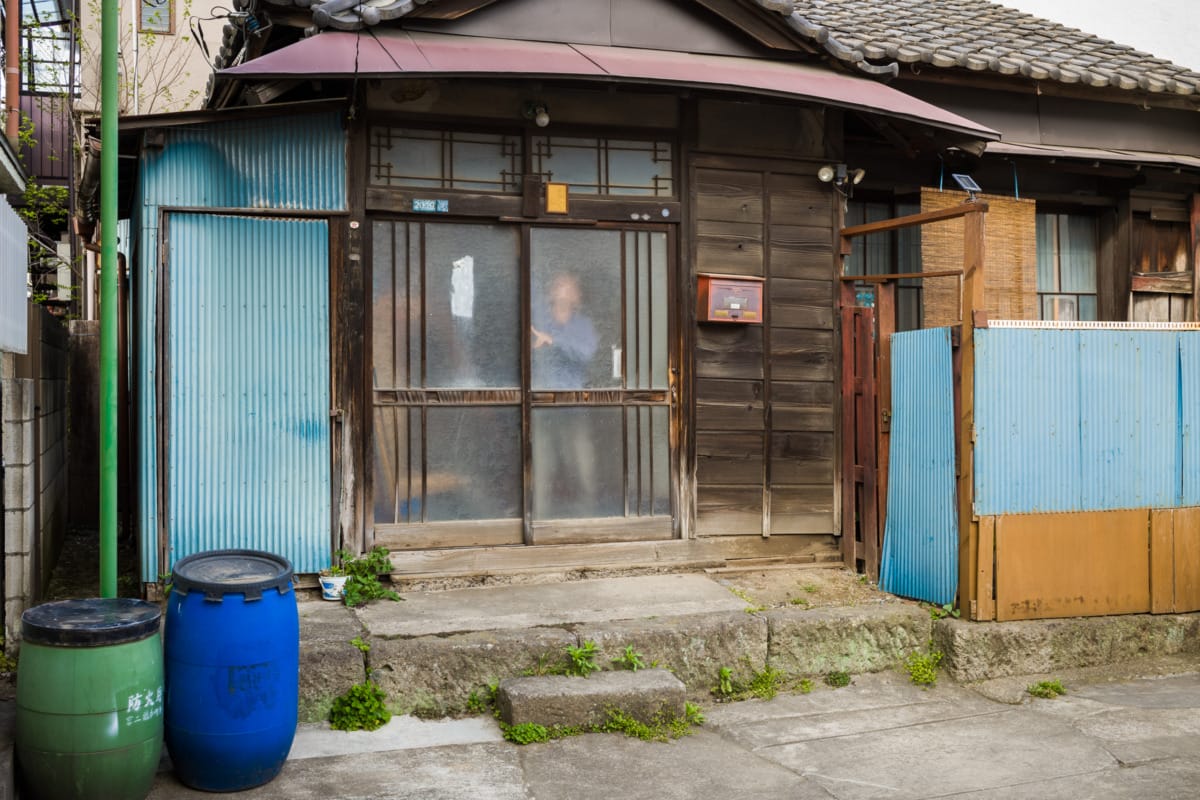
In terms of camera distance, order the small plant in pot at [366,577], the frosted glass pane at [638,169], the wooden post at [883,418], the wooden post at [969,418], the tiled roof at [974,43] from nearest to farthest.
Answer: the small plant in pot at [366,577] < the wooden post at [969,418] < the frosted glass pane at [638,169] < the wooden post at [883,418] < the tiled roof at [974,43]

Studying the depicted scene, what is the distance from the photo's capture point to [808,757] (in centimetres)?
612

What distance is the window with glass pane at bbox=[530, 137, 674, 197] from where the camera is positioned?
827 cm

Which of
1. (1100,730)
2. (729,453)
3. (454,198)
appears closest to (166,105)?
(454,198)

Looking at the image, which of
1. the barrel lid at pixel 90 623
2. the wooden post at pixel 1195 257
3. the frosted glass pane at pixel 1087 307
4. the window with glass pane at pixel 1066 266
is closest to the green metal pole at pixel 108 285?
the barrel lid at pixel 90 623

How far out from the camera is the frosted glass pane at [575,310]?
326 inches

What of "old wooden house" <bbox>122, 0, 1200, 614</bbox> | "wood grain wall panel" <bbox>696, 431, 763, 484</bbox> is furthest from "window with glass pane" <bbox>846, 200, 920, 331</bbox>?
"wood grain wall panel" <bbox>696, 431, 763, 484</bbox>

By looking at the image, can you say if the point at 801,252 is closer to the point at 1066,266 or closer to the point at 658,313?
the point at 658,313

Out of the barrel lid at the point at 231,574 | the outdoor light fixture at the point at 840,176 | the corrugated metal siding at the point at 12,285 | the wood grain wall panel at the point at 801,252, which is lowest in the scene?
the barrel lid at the point at 231,574

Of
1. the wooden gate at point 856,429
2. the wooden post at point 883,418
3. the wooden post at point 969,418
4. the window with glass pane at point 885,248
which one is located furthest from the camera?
the window with glass pane at point 885,248

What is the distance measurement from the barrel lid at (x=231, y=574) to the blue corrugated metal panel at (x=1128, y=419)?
605 cm

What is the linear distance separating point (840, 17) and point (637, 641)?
23.9 feet

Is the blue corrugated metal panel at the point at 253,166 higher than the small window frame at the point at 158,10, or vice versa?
the small window frame at the point at 158,10

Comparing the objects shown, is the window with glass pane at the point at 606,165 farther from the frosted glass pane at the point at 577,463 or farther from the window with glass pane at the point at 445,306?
the frosted glass pane at the point at 577,463

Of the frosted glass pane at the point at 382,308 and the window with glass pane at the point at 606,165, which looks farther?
the window with glass pane at the point at 606,165
